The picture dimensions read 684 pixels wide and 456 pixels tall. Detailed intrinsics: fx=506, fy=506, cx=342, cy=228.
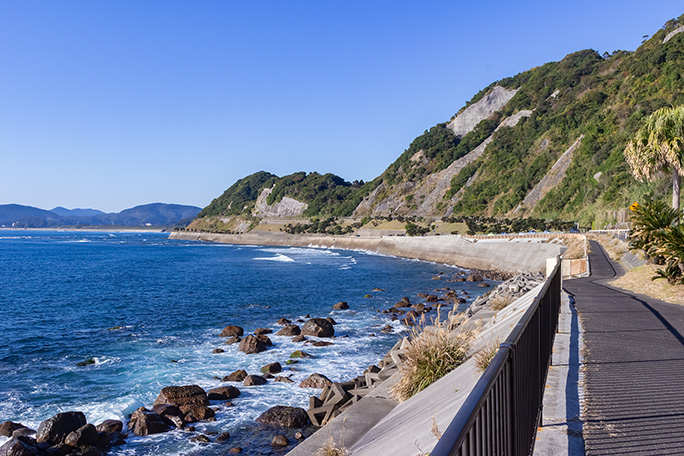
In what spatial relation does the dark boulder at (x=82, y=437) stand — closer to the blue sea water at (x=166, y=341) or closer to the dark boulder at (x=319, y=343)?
the blue sea water at (x=166, y=341)

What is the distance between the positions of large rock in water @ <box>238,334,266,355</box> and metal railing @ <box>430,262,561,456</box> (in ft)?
55.3

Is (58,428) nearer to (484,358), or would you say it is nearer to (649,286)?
(484,358)

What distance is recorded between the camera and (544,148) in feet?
340

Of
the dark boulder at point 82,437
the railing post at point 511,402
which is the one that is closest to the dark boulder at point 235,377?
the dark boulder at point 82,437

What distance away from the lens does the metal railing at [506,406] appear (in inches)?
93.1

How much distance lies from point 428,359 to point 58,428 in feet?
30.6

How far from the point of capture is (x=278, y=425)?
13.0 m

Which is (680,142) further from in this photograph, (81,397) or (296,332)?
(81,397)

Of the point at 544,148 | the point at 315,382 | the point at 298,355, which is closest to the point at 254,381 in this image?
the point at 315,382

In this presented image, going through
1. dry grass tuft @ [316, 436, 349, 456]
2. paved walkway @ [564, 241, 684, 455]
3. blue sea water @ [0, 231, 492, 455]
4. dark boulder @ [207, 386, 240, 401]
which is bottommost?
blue sea water @ [0, 231, 492, 455]

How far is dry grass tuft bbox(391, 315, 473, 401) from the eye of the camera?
30.4ft

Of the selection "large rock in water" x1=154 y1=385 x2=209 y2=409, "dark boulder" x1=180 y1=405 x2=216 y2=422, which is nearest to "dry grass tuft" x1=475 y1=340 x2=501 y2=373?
"dark boulder" x1=180 y1=405 x2=216 y2=422

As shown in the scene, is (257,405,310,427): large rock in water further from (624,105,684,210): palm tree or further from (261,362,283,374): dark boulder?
(624,105,684,210): palm tree

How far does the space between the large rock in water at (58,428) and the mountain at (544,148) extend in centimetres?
4679
